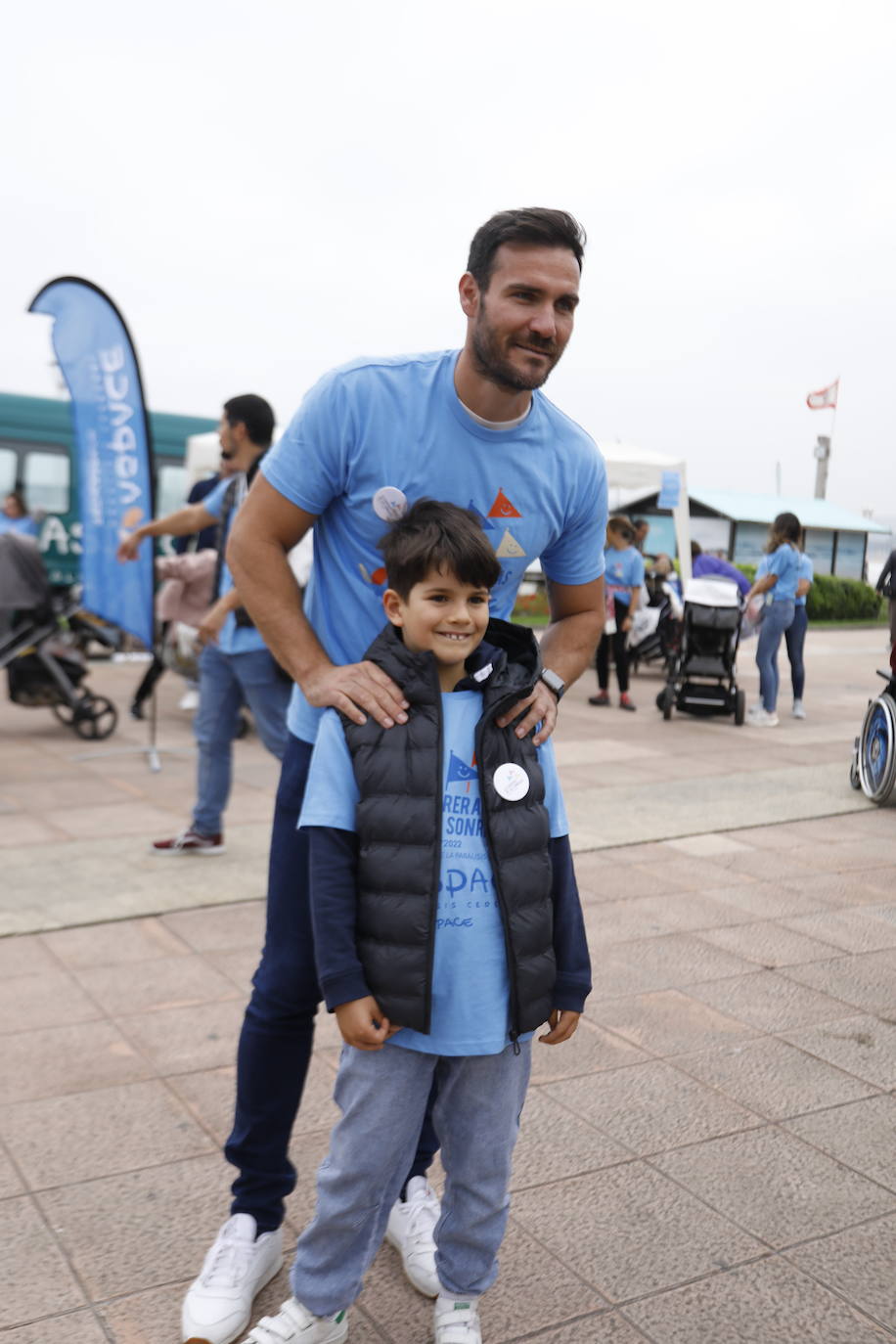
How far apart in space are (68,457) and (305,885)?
16.9m

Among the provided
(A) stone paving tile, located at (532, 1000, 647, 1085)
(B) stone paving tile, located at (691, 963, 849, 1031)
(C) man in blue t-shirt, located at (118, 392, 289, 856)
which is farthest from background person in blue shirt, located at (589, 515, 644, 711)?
(A) stone paving tile, located at (532, 1000, 647, 1085)

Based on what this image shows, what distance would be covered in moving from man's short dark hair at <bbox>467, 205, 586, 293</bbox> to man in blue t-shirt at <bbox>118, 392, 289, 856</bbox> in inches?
106

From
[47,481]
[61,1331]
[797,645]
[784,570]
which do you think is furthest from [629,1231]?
[47,481]

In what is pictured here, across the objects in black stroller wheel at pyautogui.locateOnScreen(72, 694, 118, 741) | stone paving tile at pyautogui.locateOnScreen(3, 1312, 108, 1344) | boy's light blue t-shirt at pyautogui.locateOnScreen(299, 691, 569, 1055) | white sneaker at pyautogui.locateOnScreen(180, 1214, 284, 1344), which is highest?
boy's light blue t-shirt at pyautogui.locateOnScreen(299, 691, 569, 1055)

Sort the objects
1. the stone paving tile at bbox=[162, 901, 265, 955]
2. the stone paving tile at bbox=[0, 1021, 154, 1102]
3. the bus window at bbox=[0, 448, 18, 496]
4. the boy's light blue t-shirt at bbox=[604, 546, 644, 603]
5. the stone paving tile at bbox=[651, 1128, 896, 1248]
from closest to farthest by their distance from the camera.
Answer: the stone paving tile at bbox=[651, 1128, 896, 1248] → the stone paving tile at bbox=[0, 1021, 154, 1102] → the stone paving tile at bbox=[162, 901, 265, 955] → the boy's light blue t-shirt at bbox=[604, 546, 644, 603] → the bus window at bbox=[0, 448, 18, 496]

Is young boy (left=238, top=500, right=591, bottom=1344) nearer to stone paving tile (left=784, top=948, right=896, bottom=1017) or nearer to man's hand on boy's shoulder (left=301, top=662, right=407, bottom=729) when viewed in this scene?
man's hand on boy's shoulder (left=301, top=662, right=407, bottom=729)

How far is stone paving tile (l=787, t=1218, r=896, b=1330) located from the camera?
93.7 inches

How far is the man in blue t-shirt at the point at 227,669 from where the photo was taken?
16.3 ft

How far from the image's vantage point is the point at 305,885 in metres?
2.32

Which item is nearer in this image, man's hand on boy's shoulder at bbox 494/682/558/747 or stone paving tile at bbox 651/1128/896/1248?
man's hand on boy's shoulder at bbox 494/682/558/747

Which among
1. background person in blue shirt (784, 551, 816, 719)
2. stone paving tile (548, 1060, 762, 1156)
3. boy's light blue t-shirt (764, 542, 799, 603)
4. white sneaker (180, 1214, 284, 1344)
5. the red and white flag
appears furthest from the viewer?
the red and white flag

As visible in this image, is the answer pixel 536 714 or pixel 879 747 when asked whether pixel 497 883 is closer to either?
pixel 536 714

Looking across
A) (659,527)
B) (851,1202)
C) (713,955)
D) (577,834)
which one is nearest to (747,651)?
(659,527)

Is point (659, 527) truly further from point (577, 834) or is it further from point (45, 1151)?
point (45, 1151)
